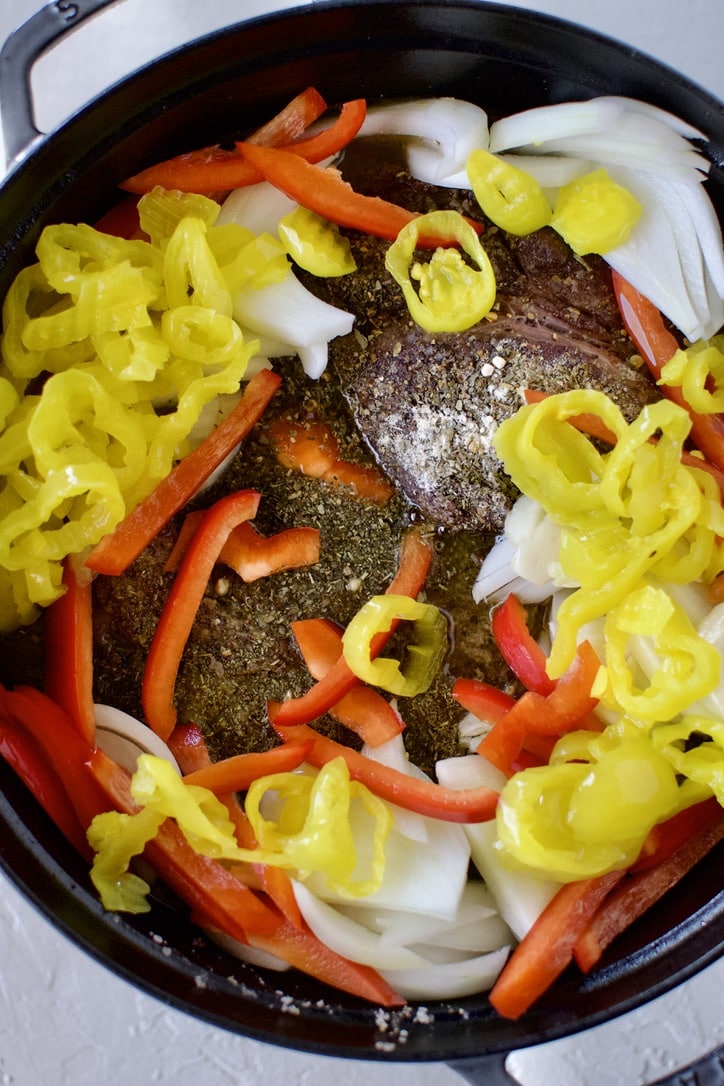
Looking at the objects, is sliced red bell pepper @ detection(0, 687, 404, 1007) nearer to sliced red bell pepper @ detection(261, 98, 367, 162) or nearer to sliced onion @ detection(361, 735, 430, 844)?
sliced onion @ detection(361, 735, 430, 844)

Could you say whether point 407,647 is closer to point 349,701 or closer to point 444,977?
point 349,701

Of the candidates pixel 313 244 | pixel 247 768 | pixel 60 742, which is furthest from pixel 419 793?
Result: pixel 313 244

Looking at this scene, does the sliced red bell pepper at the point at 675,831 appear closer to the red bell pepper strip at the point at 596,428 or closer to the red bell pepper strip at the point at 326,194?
the red bell pepper strip at the point at 596,428

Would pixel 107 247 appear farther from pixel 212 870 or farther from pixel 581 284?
pixel 212 870

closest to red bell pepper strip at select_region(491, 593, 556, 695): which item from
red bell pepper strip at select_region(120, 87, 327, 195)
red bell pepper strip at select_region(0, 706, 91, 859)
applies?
red bell pepper strip at select_region(0, 706, 91, 859)

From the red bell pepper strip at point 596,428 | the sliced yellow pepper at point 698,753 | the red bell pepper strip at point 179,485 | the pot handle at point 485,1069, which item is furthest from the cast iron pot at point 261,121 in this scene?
the red bell pepper strip at point 596,428

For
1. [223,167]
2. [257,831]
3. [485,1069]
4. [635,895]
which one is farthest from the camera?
[223,167]

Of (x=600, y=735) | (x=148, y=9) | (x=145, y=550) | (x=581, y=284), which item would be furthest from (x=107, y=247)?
(x=600, y=735)

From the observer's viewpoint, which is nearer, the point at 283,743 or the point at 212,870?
the point at 212,870
